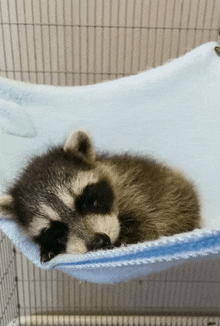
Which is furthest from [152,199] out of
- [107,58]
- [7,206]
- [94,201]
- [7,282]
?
[7,282]

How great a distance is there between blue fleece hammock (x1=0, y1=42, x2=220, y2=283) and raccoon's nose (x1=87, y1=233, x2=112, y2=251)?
708 mm

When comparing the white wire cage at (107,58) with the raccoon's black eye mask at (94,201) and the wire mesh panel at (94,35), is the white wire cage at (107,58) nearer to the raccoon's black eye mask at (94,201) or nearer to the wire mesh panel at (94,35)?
the wire mesh panel at (94,35)

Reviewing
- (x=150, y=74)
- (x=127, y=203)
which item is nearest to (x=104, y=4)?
(x=150, y=74)

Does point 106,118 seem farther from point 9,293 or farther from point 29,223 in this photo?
point 9,293

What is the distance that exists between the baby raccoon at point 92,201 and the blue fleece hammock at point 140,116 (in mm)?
281

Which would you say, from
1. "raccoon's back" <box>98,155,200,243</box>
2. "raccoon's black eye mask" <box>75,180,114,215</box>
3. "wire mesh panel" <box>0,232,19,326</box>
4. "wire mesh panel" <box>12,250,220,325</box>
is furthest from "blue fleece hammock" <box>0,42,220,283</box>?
"wire mesh panel" <box>12,250,220,325</box>

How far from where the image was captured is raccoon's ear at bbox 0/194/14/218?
4.35ft

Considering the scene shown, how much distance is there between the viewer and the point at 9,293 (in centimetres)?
242

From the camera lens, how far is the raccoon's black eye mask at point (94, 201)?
117cm

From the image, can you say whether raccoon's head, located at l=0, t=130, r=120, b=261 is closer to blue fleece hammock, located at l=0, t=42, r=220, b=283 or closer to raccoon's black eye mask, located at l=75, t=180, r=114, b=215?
raccoon's black eye mask, located at l=75, t=180, r=114, b=215

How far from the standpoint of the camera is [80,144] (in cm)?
138

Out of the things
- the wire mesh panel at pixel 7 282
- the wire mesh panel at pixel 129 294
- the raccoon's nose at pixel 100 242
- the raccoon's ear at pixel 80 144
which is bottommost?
the wire mesh panel at pixel 129 294

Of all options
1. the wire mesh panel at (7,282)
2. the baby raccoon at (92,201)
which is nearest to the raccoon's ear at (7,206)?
the baby raccoon at (92,201)

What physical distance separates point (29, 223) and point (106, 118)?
31.7 inches
